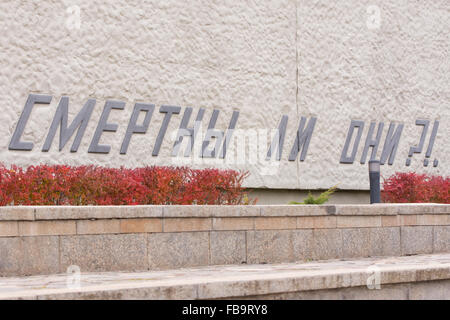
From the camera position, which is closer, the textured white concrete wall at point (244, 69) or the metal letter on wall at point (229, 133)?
the textured white concrete wall at point (244, 69)

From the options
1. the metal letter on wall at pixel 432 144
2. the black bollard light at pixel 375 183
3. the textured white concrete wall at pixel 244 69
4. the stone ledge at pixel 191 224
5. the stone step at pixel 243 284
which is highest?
the textured white concrete wall at pixel 244 69

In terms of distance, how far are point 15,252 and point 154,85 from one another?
4.80 metres

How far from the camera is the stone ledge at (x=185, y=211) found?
24.9ft

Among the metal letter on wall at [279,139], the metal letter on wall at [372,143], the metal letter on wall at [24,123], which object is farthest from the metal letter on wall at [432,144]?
the metal letter on wall at [24,123]

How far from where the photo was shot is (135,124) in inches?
448

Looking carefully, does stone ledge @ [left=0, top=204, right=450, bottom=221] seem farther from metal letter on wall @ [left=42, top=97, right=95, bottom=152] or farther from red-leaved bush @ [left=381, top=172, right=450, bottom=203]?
metal letter on wall @ [left=42, top=97, right=95, bottom=152]

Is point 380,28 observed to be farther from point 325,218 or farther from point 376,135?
point 325,218

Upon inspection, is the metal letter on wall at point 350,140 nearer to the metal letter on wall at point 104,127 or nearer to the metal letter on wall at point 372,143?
the metal letter on wall at point 372,143

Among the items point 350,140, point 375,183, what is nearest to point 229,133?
point 375,183

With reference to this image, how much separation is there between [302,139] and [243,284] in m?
7.36

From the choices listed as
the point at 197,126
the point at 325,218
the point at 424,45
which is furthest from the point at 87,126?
the point at 424,45

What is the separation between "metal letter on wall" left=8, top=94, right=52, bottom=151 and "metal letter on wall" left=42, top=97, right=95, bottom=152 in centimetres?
27

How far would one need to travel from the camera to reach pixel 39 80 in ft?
34.7

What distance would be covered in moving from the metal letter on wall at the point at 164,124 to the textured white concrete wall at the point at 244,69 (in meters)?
0.09
